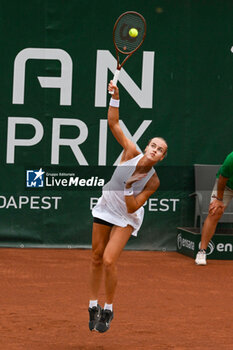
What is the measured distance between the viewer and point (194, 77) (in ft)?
26.6

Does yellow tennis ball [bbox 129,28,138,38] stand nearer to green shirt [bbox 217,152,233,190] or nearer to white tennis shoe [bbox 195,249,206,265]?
green shirt [bbox 217,152,233,190]

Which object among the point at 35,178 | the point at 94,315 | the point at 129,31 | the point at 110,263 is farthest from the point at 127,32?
the point at 35,178

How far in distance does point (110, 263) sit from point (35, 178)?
384 centimetres

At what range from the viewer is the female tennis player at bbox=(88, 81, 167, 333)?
4.24 metres

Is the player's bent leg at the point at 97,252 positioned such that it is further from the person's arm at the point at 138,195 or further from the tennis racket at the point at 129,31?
the tennis racket at the point at 129,31

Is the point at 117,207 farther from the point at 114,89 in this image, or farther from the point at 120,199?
the point at 114,89

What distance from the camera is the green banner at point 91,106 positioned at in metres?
7.89

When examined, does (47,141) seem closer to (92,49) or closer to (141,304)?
(92,49)

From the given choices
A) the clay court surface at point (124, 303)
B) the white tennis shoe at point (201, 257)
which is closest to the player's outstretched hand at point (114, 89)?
the clay court surface at point (124, 303)

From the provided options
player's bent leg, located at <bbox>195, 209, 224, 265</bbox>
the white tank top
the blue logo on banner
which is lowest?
player's bent leg, located at <bbox>195, 209, 224, 265</bbox>

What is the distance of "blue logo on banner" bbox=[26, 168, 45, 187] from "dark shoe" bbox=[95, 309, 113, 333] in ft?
12.4

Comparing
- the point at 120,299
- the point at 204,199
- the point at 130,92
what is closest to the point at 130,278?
the point at 120,299

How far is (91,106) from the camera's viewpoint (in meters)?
7.99

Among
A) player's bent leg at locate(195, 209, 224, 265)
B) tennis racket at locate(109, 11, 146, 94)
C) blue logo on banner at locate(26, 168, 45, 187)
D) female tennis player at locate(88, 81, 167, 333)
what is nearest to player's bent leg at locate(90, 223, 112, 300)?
female tennis player at locate(88, 81, 167, 333)
